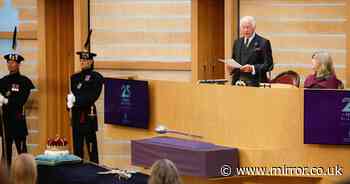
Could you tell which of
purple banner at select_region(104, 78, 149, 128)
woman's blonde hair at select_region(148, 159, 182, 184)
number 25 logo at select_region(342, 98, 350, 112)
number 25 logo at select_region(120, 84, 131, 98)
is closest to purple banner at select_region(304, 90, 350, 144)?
number 25 logo at select_region(342, 98, 350, 112)

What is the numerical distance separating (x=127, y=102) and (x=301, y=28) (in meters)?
2.31

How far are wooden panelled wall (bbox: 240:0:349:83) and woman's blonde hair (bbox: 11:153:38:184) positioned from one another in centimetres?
636

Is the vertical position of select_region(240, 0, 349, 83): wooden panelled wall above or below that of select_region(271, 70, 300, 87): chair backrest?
above

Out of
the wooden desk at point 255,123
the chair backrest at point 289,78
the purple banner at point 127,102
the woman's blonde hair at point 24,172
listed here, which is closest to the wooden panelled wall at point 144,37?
the purple banner at point 127,102

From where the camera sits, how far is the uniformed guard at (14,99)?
42.6 feet

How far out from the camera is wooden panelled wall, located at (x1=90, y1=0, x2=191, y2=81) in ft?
41.9

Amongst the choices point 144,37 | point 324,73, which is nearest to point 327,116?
point 324,73

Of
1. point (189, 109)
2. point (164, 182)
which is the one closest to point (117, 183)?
point (189, 109)

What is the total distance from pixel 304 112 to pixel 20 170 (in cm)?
382

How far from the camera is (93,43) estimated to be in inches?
532

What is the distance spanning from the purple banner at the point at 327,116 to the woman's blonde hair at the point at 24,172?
3618 mm

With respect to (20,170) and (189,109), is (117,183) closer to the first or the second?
(189,109)

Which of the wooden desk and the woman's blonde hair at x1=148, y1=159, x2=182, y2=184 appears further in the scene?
the wooden desk

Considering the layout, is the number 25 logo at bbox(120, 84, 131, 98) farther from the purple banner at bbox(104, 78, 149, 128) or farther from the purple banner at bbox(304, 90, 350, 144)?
the purple banner at bbox(304, 90, 350, 144)
